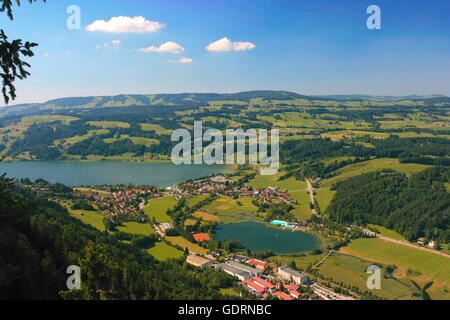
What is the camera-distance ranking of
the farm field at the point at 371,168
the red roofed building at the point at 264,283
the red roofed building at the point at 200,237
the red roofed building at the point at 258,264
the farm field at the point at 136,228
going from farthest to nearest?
the farm field at the point at 371,168, the farm field at the point at 136,228, the red roofed building at the point at 200,237, the red roofed building at the point at 258,264, the red roofed building at the point at 264,283

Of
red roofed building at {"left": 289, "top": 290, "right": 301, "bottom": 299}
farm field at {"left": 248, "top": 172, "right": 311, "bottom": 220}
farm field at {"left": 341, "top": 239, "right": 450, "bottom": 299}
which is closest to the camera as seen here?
red roofed building at {"left": 289, "top": 290, "right": 301, "bottom": 299}

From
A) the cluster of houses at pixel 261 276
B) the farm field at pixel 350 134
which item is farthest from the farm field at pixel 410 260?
the farm field at pixel 350 134

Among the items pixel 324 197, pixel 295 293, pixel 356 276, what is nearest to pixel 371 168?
pixel 324 197

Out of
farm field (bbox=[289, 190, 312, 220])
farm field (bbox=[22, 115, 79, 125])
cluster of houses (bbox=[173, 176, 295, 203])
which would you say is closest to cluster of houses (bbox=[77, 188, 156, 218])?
cluster of houses (bbox=[173, 176, 295, 203])

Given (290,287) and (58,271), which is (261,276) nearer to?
(290,287)

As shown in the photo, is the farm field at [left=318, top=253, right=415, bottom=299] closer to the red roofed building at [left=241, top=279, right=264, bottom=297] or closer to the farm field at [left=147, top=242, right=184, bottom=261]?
the red roofed building at [left=241, top=279, right=264, bottom=297]

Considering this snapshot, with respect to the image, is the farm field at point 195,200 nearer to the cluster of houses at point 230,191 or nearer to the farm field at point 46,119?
the cluster of houses at point 230,191

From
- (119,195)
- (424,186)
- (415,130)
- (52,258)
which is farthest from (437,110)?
(52,258)
